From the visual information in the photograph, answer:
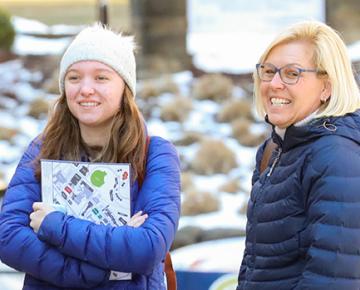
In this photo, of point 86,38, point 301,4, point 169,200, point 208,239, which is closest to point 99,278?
point 169,200

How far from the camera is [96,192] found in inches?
107

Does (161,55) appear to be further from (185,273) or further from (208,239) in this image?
(185,273)

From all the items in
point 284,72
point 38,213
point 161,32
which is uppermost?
point 161,32

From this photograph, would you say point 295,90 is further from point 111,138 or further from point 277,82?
point 111,138

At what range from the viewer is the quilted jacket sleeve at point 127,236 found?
262 cm

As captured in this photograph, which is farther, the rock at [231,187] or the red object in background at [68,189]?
the rock at [231,187]

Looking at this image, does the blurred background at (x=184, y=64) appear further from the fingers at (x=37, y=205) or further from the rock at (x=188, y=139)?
the fingers at (x=37, y=205)

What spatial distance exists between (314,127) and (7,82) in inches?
464

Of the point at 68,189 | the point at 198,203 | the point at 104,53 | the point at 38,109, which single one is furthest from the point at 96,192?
the point at 38,109

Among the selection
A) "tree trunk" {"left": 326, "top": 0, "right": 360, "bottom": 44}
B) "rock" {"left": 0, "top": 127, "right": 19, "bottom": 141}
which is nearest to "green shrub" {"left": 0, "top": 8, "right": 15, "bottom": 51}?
"rock" {"left": 0, "top": 127, "right": 19, "bottom": 141}

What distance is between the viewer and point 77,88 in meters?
2.79

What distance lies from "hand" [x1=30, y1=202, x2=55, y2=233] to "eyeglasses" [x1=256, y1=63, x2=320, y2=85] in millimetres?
743

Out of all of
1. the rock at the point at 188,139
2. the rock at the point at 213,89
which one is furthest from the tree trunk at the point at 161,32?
the rock at the point at 188,139

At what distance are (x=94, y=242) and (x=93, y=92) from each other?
18.3 inches
